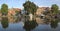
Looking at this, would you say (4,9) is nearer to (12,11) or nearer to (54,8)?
(12,11)

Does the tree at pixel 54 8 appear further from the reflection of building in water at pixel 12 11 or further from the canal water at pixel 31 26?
the canal water at pixel 31 26

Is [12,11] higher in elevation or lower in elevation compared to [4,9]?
lower

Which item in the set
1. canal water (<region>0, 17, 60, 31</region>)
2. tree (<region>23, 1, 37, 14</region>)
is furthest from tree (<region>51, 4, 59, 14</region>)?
canal water (<region>0, 17, 60, 31</region>)

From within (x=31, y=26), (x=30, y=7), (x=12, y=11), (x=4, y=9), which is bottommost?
(x=31, y=26)

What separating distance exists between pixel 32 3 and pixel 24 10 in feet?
2.46

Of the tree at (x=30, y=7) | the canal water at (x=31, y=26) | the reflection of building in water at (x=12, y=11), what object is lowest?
the canal water at (x=31, y=26)

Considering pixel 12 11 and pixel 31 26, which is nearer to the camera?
pixel 31 26

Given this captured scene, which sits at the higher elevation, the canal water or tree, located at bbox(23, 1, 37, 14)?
tree, located at bbox(23, 1, 37, 14)

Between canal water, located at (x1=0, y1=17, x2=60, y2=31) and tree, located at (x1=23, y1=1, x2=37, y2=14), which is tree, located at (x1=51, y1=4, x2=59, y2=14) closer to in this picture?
tree, located at (x1=23, y1=1, x2=37, y2=14)

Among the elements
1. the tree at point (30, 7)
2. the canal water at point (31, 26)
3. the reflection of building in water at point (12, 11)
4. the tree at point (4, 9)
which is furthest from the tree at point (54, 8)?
the canal water at point (31, 26)

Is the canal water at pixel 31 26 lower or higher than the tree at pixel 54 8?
lower

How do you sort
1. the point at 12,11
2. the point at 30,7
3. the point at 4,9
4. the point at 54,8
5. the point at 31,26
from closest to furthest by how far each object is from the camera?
the point at 31,26, the point at 30,7, the point at 54,8, the point at 4,9, the point at 12,11

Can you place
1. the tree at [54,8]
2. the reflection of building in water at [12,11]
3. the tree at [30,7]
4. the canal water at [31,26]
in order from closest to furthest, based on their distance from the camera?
the canal water at [31,26], the tree at [30,7], the tree at [54,8], the reflection of building in water at [12,11]

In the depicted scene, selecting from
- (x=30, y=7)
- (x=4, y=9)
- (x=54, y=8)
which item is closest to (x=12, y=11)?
(x=4, y=9)
